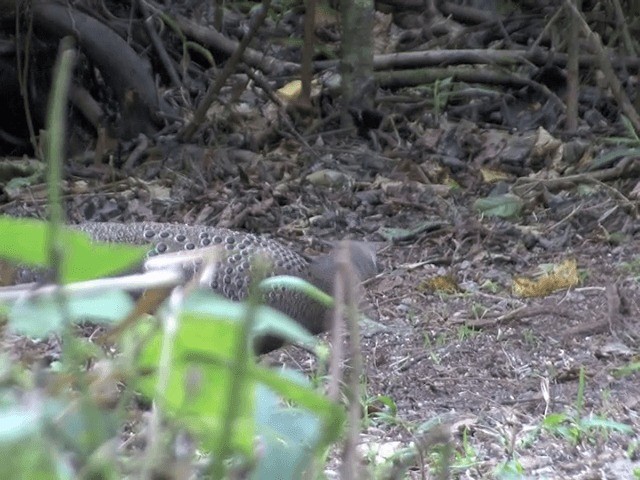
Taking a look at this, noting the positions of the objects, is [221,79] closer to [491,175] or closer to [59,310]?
[491,175]

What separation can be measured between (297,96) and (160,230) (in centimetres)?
273

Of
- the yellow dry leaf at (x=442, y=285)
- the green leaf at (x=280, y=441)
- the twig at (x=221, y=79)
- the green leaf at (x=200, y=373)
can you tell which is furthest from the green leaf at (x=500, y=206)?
the green leaf at (x=200, y=373)

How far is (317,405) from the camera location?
665 millimetres

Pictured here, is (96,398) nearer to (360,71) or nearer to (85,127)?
(360,71)

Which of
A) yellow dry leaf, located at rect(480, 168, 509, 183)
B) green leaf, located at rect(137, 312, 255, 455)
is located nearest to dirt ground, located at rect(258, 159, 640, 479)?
yellow dry leaf, located at rect(480, 168, 509, 183)

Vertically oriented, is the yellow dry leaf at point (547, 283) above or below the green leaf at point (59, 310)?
below

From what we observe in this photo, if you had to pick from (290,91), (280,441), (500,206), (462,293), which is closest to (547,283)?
(462,293)

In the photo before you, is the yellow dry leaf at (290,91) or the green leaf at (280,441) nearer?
the green leaf at (280,441)

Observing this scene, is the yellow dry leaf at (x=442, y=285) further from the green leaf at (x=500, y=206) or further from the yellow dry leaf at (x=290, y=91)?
the yellow dry leaf at (x=290, y=91)

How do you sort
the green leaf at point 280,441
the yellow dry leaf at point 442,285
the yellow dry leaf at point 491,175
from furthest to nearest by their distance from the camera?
the yellow dry leaf at point 491,175 < the yellow dry leaf at point 442,285 < the green leaf at point 280,441

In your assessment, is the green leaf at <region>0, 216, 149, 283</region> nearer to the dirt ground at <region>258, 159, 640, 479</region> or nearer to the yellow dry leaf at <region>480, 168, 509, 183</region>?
the dirt ground at <region>258, 159, 640, 479</region>

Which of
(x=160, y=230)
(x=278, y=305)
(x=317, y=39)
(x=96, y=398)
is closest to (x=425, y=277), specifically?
(x=278, y=305)

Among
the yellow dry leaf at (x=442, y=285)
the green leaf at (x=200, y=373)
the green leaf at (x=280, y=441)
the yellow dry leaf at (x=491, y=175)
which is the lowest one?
the yellow dry leaf at (x=442, y=285)

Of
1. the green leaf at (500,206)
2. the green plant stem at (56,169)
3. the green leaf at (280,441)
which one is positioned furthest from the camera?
the green leaf at (500,206)
